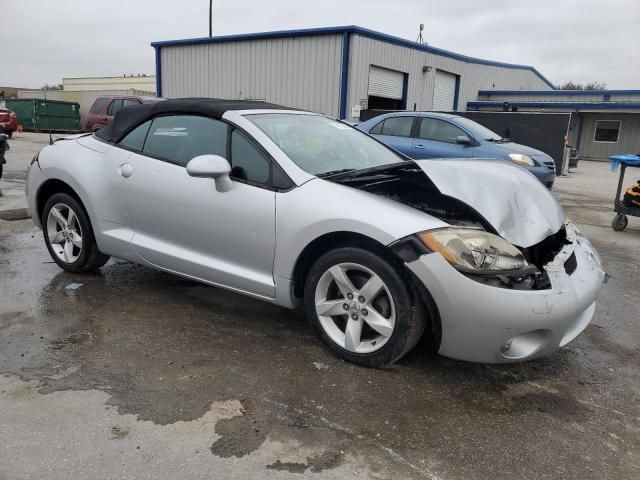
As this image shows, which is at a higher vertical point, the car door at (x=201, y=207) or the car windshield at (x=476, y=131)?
the car windshield at (x=476, y=131)

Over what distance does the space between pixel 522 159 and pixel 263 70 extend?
41.2 feet

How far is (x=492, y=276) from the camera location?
2697 mm

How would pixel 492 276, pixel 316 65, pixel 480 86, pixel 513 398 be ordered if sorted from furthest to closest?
pixel 480 86 → pixel 316 65 → pixel 513 398 → pixel 492 276

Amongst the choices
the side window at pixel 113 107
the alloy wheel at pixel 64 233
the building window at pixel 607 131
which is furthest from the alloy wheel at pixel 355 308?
the building window at pixel 607 131

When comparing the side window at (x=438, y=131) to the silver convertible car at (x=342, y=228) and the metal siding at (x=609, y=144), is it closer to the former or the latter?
the silver convertible car at (x=342, y=228)

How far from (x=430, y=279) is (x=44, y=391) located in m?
2.05

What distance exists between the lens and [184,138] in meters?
3.79

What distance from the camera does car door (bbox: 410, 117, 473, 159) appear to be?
9.88 meters

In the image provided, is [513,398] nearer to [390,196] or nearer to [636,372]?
[636,372]

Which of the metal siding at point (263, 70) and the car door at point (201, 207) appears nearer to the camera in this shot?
the car door at point (201, 207)

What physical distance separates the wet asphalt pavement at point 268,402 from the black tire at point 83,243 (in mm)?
498

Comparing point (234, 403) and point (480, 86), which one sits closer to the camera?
point (234, 403)

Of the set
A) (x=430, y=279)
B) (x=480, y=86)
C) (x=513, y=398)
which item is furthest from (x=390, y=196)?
(x=480, y=86)

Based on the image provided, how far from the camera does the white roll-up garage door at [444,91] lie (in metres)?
23.3
